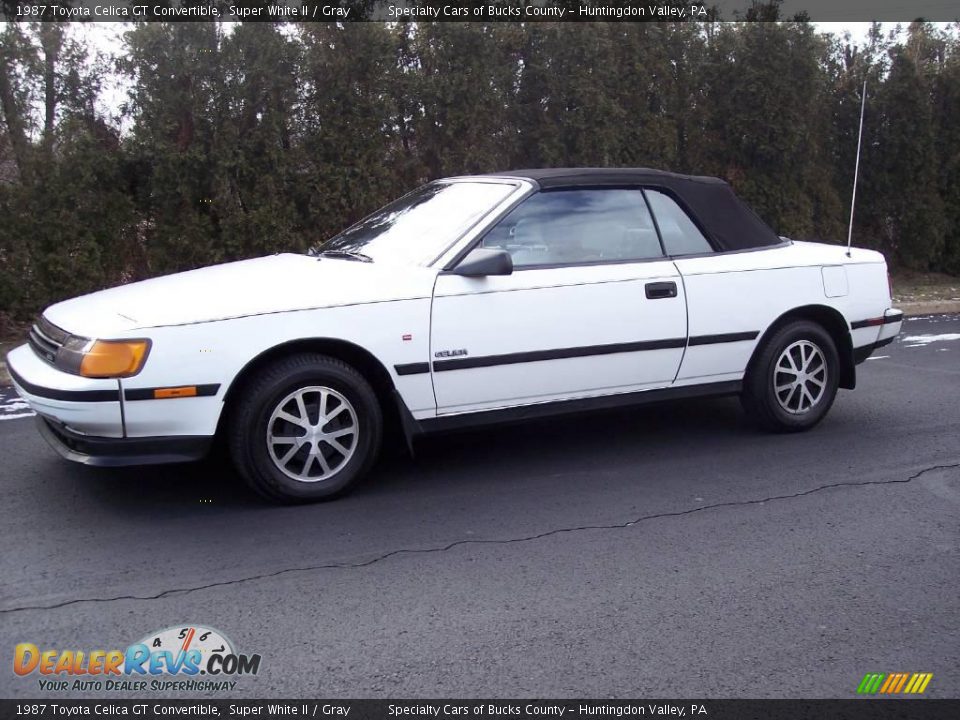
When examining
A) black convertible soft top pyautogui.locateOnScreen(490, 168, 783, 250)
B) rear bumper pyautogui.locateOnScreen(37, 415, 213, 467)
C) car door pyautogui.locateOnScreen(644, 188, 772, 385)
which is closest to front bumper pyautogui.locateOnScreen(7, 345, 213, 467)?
rear bumper pyautogui.locateOnScreen(37, 415, 213, 467)

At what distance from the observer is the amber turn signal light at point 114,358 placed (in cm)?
422

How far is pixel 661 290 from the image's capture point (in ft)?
17.5

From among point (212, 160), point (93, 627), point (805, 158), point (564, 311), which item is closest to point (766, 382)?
point (564, 311)

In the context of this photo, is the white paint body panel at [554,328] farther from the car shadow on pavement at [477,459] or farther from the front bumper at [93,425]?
the front bumper at [93,425]

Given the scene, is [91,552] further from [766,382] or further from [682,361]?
[766,382]

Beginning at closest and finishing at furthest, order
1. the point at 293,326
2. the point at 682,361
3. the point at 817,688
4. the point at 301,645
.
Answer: the point at 817,688 → the point at 301,645 → the point at 293,326 → the point at 682,361

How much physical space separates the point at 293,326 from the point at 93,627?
1.61 meters

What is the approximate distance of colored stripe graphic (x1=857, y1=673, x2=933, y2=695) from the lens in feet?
10.2

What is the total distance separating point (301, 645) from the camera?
3.34 meters

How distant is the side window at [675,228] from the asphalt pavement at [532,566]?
1174 mm

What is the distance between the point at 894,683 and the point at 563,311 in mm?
2482
